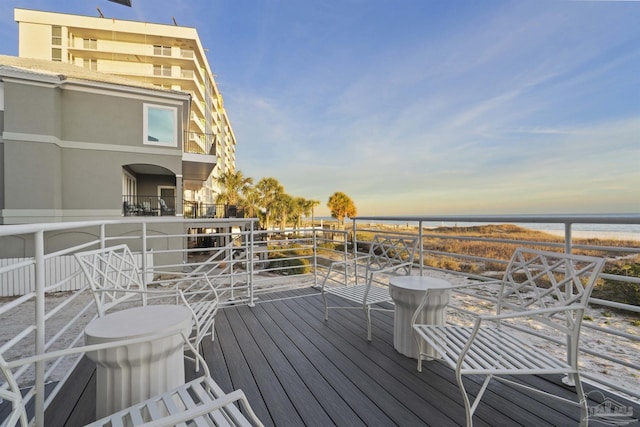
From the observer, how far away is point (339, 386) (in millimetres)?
1759

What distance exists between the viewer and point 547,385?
1759 millimetres

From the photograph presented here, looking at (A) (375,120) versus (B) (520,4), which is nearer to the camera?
(B) (520,4)

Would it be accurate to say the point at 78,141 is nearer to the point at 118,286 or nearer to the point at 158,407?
the point at 118,286

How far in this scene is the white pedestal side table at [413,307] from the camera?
6.56 feet

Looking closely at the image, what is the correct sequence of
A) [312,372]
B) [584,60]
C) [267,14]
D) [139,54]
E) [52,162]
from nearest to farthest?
[312,372]
[52,162]
[267,14]
[584,60]
[139,54]

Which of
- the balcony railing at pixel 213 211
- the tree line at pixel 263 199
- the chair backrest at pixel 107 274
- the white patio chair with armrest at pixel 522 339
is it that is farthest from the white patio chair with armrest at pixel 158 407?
the tree line at pixel 263 199

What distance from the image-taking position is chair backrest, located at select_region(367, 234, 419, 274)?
2.84 metres

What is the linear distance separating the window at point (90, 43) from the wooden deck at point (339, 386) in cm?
2693

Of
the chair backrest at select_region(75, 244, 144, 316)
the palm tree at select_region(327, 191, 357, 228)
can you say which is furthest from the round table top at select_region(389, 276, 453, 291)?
the palm tree at select_region(327, 191, 357, 228)

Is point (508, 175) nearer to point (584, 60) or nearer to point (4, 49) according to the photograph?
point (584, 60)

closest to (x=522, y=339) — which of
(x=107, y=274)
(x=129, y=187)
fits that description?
(x=107, y=274)

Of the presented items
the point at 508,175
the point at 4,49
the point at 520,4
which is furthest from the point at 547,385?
the point at 4,49

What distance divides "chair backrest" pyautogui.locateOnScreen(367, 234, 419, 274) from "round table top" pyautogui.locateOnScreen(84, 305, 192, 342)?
203cm

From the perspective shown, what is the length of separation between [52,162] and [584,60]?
23644 millimetres
